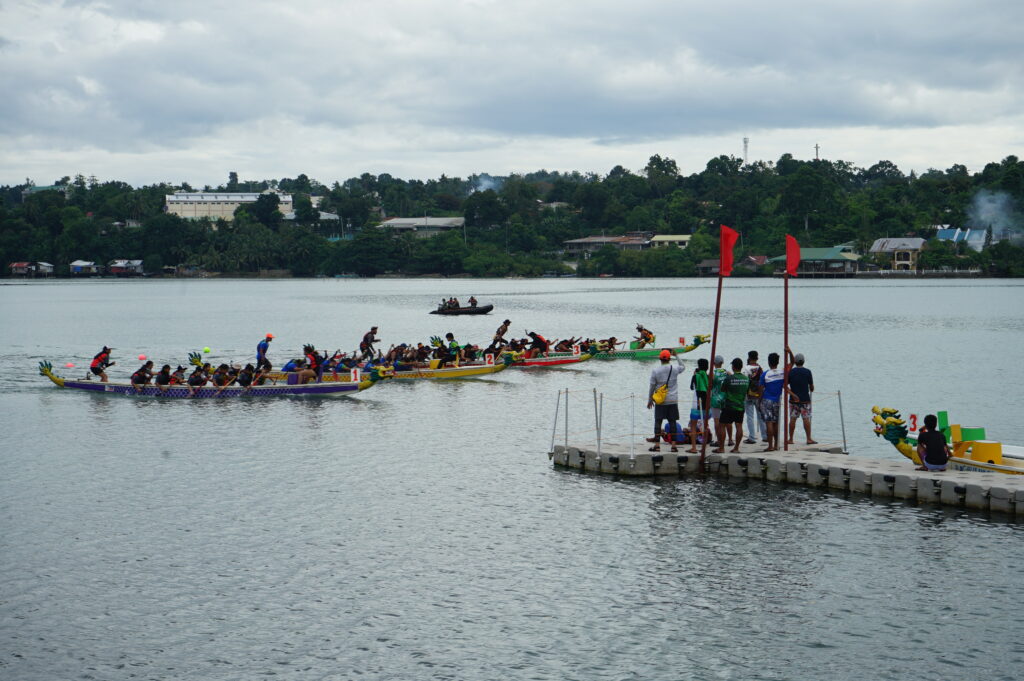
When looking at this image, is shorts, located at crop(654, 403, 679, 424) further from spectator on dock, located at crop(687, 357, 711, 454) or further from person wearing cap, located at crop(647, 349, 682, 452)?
spectator on dock, located at crop(687, 357, 711, 454)

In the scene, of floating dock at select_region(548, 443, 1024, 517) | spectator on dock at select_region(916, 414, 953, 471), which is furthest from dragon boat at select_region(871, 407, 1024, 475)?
spectator on dock at select_region(916, 414, 953, 471)

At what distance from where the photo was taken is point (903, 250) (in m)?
183

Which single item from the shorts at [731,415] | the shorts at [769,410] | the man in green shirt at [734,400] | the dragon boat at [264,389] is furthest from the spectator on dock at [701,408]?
the dragon boat at [264,389]

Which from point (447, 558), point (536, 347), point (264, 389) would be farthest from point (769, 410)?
point (536, 347)

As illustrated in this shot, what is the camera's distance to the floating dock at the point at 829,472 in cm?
2136

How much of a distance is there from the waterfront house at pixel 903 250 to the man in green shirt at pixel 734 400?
17079 centimetres

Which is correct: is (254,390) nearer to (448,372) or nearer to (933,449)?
(448,372)

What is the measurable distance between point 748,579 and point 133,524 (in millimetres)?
13344

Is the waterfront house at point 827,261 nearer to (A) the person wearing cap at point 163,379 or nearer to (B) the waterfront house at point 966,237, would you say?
(B) the waterfront house at point 966,237

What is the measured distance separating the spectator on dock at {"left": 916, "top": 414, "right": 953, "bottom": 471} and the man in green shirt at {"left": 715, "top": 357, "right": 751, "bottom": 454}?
13.1ft

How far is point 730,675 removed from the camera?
14539 millimetres

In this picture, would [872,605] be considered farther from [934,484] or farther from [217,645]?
[217,645]

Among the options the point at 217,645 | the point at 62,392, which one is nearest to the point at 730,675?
the point at 217,645

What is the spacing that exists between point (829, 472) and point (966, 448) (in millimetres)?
3137
